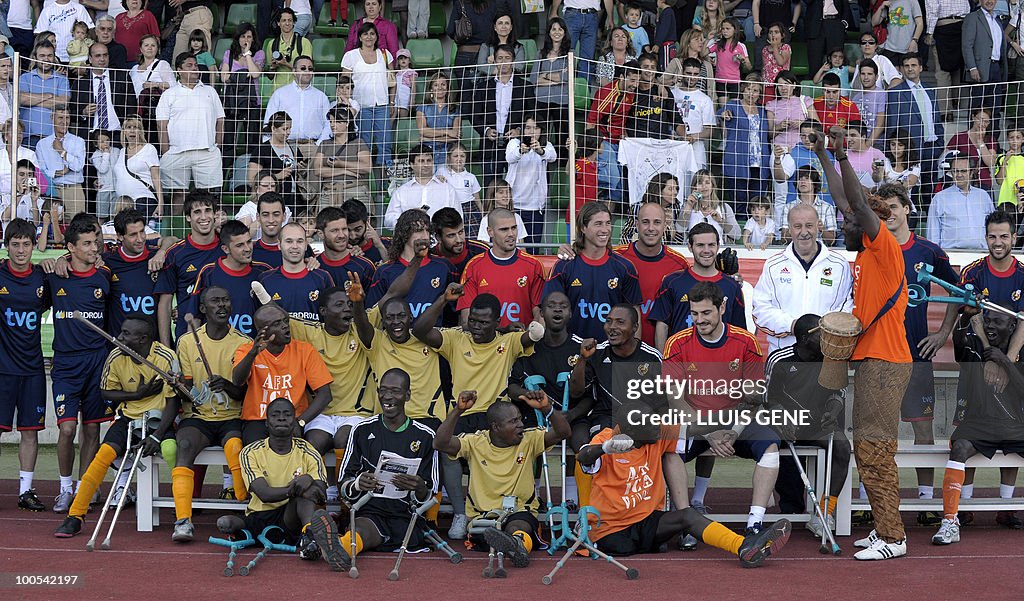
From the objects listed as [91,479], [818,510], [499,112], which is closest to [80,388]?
[91,479]

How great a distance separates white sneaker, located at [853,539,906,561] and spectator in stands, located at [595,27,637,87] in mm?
5607

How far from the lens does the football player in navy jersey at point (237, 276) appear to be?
8.16 m

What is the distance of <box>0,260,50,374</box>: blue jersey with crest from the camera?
849 cm

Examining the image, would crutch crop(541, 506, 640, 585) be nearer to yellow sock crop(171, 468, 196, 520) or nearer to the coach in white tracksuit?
the coach in white tracksuit

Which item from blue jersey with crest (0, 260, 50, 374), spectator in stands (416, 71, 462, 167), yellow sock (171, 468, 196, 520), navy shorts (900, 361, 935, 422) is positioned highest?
spectator in stands (416, 71, 462, 167)

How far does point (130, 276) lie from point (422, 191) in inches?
125

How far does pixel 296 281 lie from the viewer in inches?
321

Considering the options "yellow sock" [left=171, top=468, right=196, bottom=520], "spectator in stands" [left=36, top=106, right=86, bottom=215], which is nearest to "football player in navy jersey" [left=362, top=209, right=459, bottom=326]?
"yellow sock" [left=171, top=468, right=196, bottom=520]

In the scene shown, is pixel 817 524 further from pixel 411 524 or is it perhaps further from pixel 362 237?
pixel 362 237

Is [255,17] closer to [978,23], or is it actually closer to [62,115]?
[62,115]

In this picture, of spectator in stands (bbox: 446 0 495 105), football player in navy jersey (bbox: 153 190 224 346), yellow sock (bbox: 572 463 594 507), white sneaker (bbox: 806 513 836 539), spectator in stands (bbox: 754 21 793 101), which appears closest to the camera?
yellow sock (bbox: 572 463 594 507)

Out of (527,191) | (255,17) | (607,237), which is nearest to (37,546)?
(607,237)

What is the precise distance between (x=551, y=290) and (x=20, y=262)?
12.2ft

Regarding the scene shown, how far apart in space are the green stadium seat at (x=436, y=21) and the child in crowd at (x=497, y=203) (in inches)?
173
